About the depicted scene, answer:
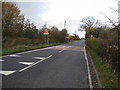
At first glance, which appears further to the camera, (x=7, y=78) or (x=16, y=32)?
(x=16, y=32)

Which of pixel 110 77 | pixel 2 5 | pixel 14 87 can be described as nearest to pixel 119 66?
pixel 110 77

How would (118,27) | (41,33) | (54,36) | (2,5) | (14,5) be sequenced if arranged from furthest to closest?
(54,36), (41,33), (14,5), (2,5), (118,27)

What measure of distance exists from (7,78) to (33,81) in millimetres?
1247

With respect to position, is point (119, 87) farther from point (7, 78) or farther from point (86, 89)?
point (7, 78)

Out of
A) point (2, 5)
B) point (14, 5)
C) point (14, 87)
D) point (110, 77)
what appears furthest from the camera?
point (14, 5)

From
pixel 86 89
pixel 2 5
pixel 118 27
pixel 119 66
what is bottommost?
pixel 86 89

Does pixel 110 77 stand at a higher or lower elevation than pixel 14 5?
lower

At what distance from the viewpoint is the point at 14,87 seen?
6.84 meters

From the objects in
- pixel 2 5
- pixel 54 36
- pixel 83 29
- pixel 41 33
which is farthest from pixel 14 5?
pixel 83 29

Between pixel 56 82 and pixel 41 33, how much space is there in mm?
46647

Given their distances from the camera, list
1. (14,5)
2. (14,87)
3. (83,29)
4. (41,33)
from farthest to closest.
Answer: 1. (83,29)
2. (41,33)
3. (14,5)
4. (14,87)

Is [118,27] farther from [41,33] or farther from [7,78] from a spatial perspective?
[41,33]

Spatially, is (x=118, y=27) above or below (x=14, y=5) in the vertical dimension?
below

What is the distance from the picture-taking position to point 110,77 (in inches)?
334
